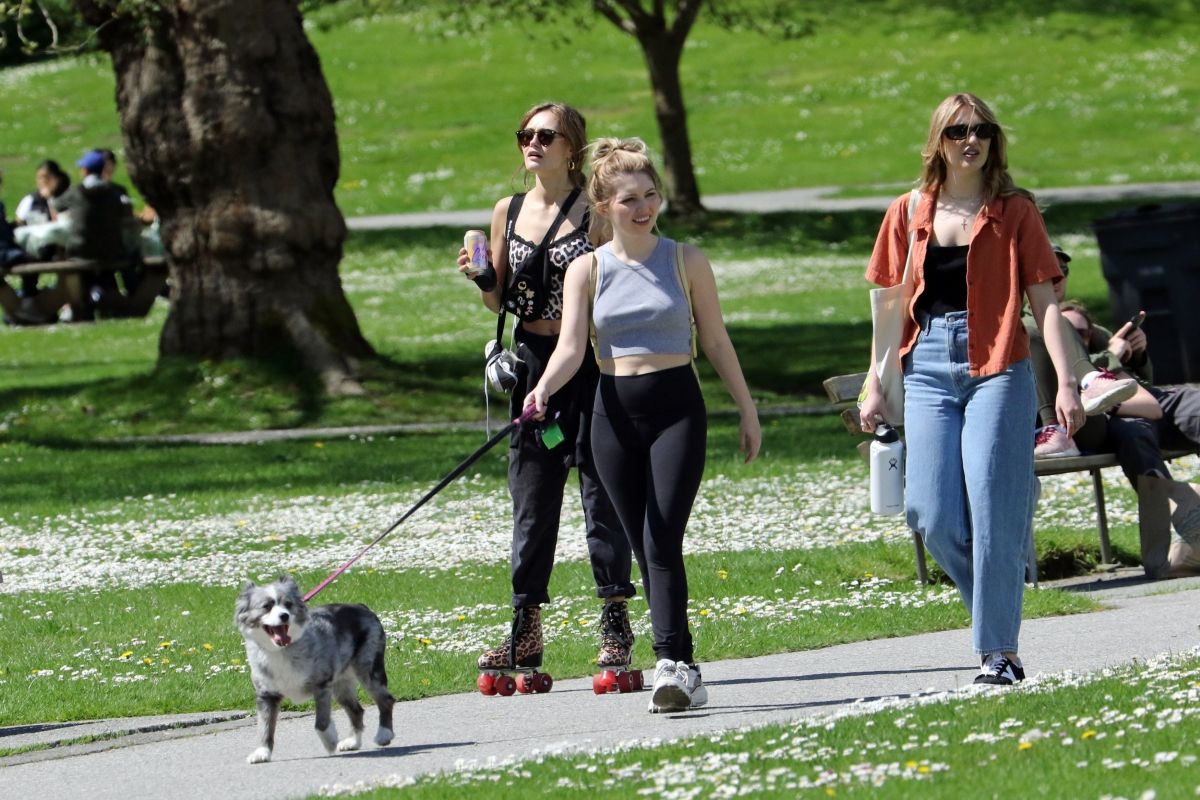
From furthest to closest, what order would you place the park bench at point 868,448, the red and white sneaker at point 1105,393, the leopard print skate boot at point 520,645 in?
the park bench at point 868,448 < the red and white sneaker at point 1105,393 < the leopard print skate boot at point 520,645

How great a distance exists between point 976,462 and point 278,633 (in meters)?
2.30

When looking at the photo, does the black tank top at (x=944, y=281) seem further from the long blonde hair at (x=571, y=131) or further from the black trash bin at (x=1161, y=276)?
the black trash bin at (x=1161, y=276)

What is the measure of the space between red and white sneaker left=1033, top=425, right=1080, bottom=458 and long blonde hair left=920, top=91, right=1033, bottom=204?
11.0 feet

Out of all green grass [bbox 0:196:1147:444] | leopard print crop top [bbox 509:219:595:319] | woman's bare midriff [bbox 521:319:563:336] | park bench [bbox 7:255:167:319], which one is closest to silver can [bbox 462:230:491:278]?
leopard print crop top [bbox 509:219:595:319]

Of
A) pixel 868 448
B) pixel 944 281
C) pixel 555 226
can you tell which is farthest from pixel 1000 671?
pixel 868 448

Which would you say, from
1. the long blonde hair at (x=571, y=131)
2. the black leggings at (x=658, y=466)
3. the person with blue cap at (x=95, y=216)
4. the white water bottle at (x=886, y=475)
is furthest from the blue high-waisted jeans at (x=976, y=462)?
the person with blue cap at (x=95, y=216)

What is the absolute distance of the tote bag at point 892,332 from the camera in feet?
22.0

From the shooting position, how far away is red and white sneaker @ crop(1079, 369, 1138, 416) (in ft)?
27.4

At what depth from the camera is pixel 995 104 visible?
171 feet

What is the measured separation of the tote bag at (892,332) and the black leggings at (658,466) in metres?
0.62

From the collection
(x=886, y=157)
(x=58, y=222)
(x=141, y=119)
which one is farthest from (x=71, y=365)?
(x=886, y=157)

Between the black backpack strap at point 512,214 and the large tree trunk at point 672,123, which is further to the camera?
the large tree trunk at point 672,123

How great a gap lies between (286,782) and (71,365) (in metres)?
18.8

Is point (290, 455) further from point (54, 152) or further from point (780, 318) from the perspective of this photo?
point (54, 152)
